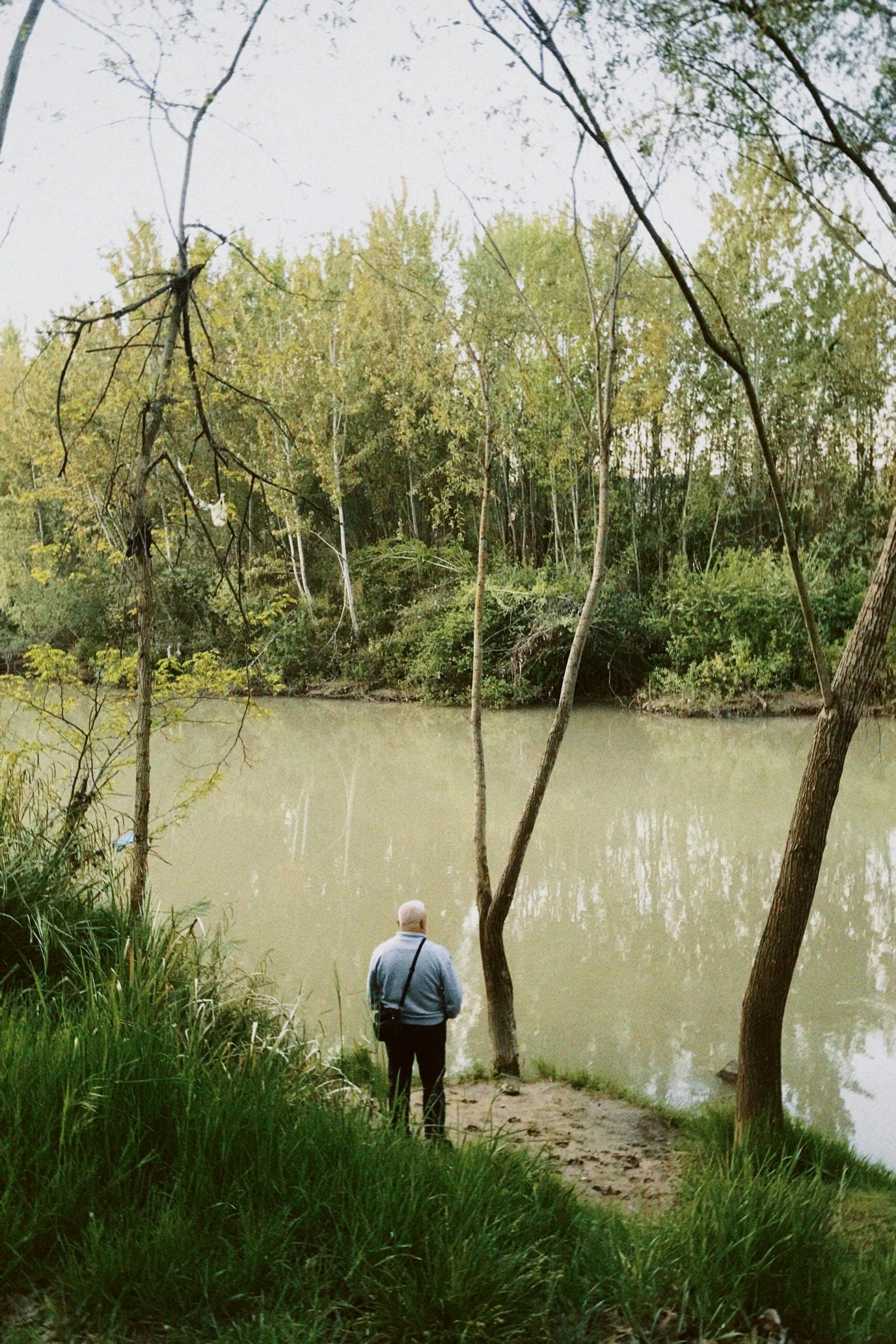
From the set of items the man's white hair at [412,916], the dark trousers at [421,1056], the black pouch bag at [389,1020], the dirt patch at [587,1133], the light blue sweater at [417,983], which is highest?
the man's white hair at [412,916]

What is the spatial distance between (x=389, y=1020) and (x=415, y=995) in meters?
0.15

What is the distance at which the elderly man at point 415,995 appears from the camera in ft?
14.3

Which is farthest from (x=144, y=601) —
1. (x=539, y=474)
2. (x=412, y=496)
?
(x=412, y=496)

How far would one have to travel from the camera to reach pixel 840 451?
2045 cm

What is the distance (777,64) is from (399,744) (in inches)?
528

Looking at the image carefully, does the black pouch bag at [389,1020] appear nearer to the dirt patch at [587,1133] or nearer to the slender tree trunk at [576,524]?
the dirt patch at [587,1133]

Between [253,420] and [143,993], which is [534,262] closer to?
[253,420]

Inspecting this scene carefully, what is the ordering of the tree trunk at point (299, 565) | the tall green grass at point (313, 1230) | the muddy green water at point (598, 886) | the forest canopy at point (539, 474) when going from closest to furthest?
the tall green grass at point (313, 1230), the muddy green water at point (598, 886), the forest canopy at point (539, 474), the tree trunk at point (299, 565)

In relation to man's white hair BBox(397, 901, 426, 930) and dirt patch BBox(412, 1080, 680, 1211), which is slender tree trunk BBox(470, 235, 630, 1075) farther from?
man's white hair BBox(397, 901, 426, 930)

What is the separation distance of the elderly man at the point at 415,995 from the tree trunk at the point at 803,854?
124cm

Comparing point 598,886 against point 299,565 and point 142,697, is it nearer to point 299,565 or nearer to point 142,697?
point 142,697

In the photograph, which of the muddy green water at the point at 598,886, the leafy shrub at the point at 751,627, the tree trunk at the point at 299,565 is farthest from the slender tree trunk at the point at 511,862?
the tree trunk at the point at 299,565

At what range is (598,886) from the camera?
9.93 m

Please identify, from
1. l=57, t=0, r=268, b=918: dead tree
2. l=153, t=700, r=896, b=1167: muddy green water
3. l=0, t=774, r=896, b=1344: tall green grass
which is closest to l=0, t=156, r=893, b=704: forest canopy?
l=153, t=700, r=896, b=1167: muddy green water
